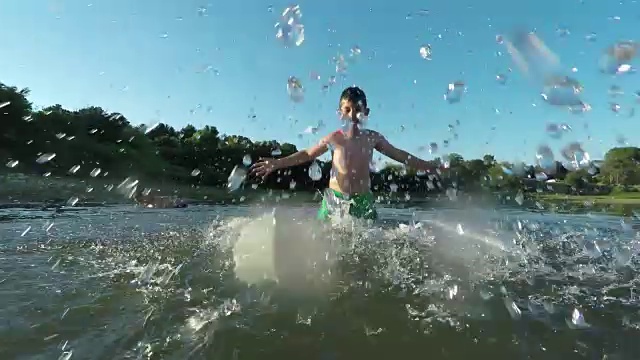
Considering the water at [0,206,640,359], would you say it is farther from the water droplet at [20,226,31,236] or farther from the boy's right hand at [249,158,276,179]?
the water droplet at [20,226,31,236]

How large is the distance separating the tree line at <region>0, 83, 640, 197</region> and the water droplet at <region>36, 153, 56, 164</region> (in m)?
0.08

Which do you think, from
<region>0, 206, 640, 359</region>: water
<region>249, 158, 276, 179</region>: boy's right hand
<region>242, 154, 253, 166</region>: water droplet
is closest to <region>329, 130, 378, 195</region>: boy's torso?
<region>0, 206, 640, 359</region>: water

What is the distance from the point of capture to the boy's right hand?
630 cm

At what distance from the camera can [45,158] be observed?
43469mm

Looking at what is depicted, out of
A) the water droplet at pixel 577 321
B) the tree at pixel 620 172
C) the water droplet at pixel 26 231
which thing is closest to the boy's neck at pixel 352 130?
Result: the water droplet at pixel 577 321

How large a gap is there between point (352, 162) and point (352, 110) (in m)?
0.79

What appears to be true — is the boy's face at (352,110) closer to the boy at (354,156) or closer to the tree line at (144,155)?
the boy at (354,156)

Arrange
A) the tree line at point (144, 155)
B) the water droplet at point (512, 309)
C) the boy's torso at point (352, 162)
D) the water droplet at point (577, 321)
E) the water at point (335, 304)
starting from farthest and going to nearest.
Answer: the tree line at point (144, 155) → the boy's torso at point (352, 162) → the water droplet at point (512, 309) → the water droplet at point (577, 321) → the water at point (335, 304)

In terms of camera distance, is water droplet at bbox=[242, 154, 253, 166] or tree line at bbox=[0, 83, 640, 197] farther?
water droplet at bbox=[242, 154, 253, 166]

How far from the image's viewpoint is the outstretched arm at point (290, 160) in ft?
21.0

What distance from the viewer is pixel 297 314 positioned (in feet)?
11.1

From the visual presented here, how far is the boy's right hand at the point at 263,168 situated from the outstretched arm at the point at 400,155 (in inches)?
71.4

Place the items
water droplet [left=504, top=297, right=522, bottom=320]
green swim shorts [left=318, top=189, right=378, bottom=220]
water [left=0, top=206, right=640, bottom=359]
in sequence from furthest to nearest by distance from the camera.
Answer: green swim shorts [left=318, top=189, right=378, bottom=220] < water droplet [left=504, top=297, right=522, bottom=320] < water [left=0, top=206, right=640, bottom=359]

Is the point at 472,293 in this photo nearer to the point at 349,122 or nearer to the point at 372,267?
the point at 372,267
